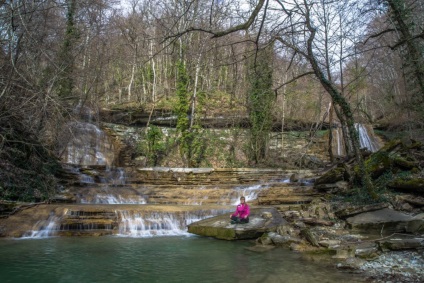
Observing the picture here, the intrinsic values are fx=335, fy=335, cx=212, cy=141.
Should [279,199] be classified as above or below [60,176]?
below

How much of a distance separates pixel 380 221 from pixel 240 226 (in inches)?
141

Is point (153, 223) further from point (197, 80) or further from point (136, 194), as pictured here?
point (197, 80)

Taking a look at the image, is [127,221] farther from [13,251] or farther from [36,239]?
[13,251]

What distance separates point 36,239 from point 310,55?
9.31 m

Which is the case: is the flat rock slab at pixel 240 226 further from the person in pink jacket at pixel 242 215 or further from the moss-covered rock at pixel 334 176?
the moss-covered rock at pixel 334 176

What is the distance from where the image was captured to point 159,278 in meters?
5.82

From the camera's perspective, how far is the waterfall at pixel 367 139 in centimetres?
2348

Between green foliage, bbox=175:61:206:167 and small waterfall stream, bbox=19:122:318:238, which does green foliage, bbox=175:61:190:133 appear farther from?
small waterfall stream, bbox=19:122:318:238

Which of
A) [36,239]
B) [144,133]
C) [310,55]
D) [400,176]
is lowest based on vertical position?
[36,239]

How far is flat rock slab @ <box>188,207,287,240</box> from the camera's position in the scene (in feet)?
30.2

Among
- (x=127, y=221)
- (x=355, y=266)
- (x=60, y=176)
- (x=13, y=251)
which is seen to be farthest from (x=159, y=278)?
(x=60, y=176)

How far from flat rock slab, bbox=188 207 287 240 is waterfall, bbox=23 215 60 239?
12.9ft

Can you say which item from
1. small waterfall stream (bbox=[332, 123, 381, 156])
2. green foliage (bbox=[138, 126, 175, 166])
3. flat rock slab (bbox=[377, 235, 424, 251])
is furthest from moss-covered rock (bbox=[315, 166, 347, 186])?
green foliage (bbox=[138, 126, 175, 166])

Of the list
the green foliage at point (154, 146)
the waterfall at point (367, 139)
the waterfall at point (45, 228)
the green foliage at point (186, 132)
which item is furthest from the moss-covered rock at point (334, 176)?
the green foliage at point (154, 146)
